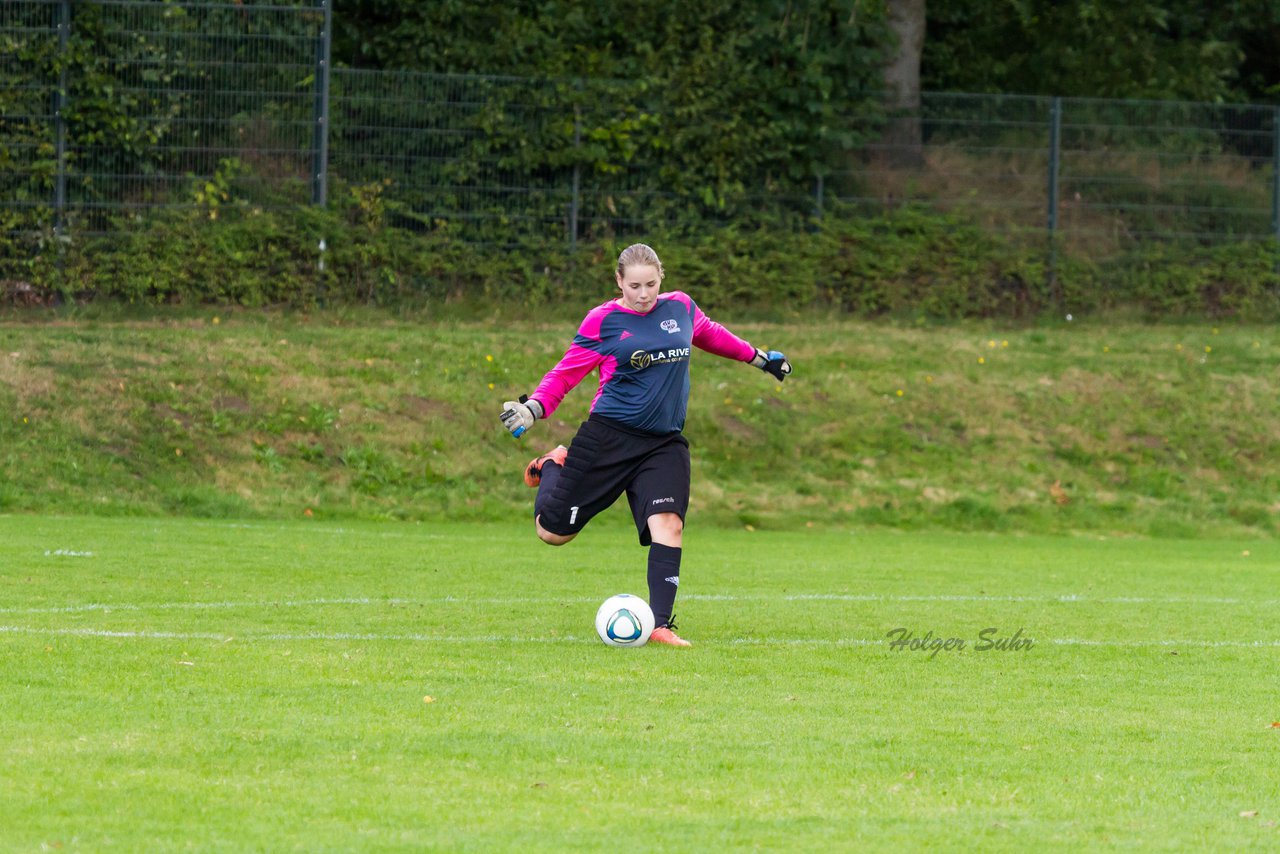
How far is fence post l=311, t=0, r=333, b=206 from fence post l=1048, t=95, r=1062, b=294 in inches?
397

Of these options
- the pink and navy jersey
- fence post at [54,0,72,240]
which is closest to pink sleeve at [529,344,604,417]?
the pink and navy jersey

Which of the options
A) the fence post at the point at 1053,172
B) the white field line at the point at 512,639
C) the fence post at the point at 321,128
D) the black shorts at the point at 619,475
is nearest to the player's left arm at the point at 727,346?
the black shorts at the point at 619,475

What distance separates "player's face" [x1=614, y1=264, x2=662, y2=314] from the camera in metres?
9.02

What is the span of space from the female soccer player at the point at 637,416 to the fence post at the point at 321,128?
14.2 metres

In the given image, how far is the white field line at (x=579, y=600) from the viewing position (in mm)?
9955

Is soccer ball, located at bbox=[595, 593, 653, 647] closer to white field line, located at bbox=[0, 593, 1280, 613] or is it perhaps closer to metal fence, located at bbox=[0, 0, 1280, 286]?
white field line, located at bbox=[0, 593, 1280, 613]

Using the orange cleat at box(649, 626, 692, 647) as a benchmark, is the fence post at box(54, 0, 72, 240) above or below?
above

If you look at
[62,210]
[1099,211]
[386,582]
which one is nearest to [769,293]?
[1099,211]

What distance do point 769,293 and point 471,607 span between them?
572 inches

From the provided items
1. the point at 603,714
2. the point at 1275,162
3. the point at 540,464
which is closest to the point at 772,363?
the point at 540,464

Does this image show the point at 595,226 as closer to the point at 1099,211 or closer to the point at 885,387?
the point at 885,387

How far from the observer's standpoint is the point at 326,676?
7582mm

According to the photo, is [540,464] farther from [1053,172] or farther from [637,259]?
[1053,172]

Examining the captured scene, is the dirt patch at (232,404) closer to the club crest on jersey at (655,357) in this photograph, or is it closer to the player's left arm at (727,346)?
the player's left arm at (727,346)
